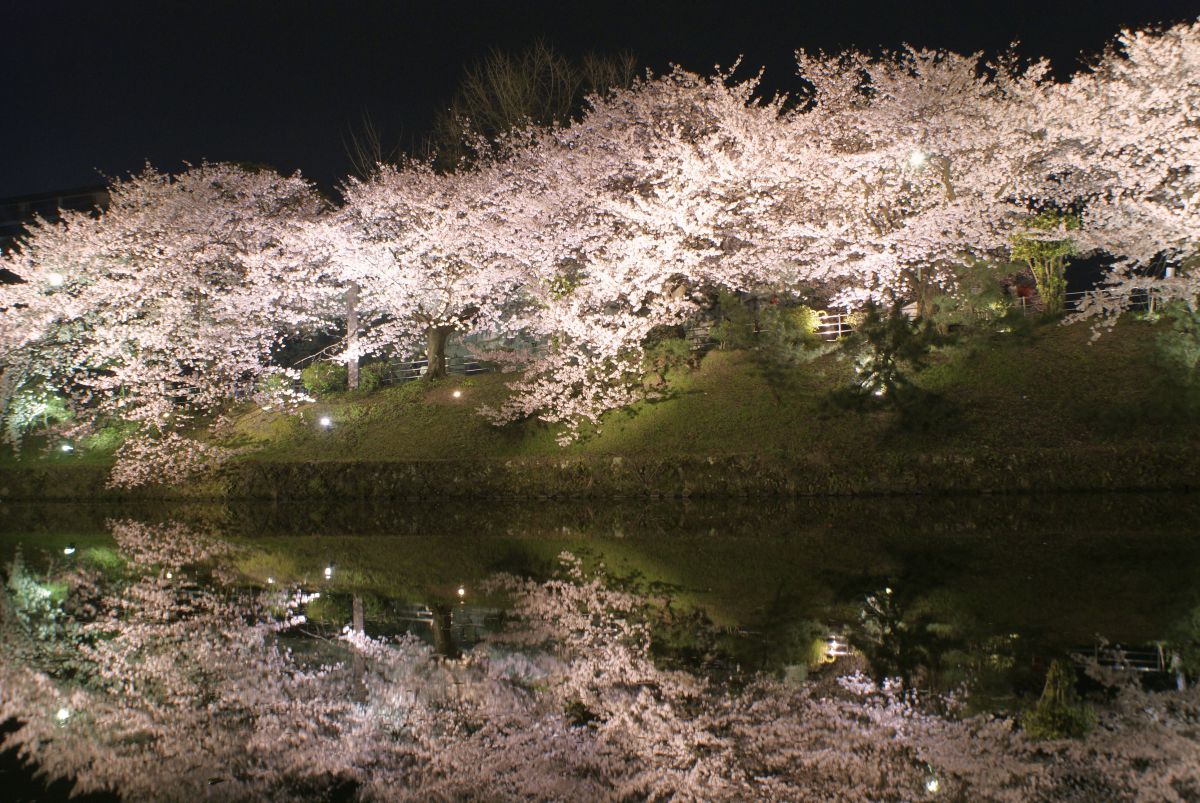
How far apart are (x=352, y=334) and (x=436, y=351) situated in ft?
8.54

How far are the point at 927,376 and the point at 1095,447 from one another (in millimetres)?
5667

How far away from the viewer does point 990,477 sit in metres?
16.2

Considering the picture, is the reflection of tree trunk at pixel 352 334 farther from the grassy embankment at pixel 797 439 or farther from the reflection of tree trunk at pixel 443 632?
the reflection of tree trunk at pixel 443 632

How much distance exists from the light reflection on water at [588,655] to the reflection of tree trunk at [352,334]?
1536 cm

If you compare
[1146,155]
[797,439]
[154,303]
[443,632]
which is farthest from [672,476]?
[154,303]

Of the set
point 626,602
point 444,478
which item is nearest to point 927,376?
point 444,478

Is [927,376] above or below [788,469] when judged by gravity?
above

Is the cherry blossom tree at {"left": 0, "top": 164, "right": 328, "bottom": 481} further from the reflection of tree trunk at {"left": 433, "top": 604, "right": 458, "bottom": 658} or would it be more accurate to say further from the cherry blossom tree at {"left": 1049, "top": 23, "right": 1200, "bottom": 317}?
the cherry blossom tree at {"left": 1049, "top": 23, "right": 1200, "bottom": 317}

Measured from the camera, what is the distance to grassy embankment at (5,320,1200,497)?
1633 cm

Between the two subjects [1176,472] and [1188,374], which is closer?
[1176,472]

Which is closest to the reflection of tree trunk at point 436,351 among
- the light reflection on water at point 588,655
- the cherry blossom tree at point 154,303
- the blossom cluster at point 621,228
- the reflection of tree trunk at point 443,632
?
the blossom cluster at point 621,228

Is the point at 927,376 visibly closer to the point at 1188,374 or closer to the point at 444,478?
the point at 1188,374

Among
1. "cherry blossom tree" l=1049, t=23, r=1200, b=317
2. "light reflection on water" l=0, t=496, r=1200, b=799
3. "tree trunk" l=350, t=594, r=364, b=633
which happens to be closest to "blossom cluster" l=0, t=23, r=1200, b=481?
"cherry blossom tree" l=1049, t=23, r=1200, b=317

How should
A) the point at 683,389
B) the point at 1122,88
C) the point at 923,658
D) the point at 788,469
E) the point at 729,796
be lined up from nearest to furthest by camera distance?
the point at 729,796 → the point at 923,658 → the point at 788,469 → the point at 1122,88 → the point at 683,389
